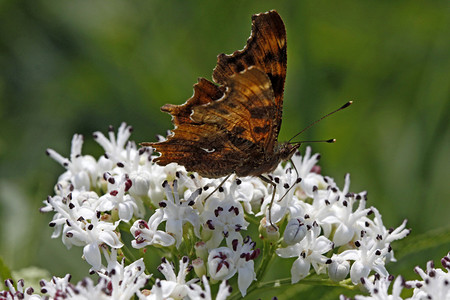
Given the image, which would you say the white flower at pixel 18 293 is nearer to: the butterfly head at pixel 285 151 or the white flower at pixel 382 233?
the butterfly head at pixel 285 151

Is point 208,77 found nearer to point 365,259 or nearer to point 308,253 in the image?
point 308,253

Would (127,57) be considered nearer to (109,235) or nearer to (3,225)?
(3,225)

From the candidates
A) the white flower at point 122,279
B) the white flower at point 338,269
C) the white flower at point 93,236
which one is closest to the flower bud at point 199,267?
the white flower at point 122,279

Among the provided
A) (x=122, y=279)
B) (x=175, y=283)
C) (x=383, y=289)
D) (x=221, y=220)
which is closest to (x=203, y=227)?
(x=221, y=220)

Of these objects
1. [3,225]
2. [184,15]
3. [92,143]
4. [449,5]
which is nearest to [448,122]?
[449,5]

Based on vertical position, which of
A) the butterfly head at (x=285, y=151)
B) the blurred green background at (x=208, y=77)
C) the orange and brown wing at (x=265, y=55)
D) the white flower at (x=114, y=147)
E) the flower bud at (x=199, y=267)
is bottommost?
the flower bud at (x=199, y=267)

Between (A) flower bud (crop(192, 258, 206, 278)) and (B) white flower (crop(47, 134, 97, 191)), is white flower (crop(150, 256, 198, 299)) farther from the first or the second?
(B) white flower (crop(47, 134, 97, 191))
